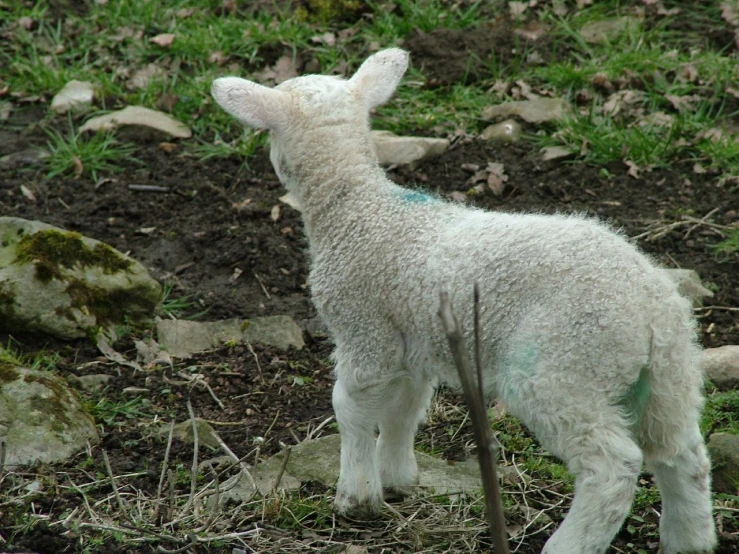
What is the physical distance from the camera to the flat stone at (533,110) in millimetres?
8156

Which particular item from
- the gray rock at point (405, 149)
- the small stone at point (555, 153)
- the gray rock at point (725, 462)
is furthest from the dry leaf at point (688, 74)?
the gray rock at point (725, 462)

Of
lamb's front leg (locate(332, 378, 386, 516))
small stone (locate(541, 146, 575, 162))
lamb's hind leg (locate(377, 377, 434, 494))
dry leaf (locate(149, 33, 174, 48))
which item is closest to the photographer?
lamb's front leg (locate(332, 378, 386, 516))

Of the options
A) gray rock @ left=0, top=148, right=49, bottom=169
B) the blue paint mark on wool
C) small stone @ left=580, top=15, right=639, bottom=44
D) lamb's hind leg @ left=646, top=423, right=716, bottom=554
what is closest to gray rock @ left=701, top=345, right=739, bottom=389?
lamb's hind leg @ left=646, top=423, right=716, bottom=554

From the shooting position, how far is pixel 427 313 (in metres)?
4.07

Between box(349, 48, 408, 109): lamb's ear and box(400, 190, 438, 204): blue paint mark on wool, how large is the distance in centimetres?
56

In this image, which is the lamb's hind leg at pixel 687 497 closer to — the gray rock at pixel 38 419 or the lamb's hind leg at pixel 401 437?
the lamb's hind leg at pixel 401 437

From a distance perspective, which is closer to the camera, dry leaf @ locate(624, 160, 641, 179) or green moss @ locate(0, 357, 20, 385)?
green moss @ locate(0, 357, 20, 385)

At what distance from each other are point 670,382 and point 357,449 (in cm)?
143

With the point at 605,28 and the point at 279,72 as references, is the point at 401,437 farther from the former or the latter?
the point at 605,28

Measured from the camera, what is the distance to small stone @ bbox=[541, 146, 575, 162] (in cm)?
788

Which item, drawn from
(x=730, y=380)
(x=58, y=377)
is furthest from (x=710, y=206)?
(x=58, y=377)

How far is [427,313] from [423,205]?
586 mm

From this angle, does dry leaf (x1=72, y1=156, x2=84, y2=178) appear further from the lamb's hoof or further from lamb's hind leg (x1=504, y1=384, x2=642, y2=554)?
lamb's hind leg (x1=504, y1=384, x2=642, y2=554)

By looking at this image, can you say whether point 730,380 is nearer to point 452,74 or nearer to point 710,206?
point 710,206
